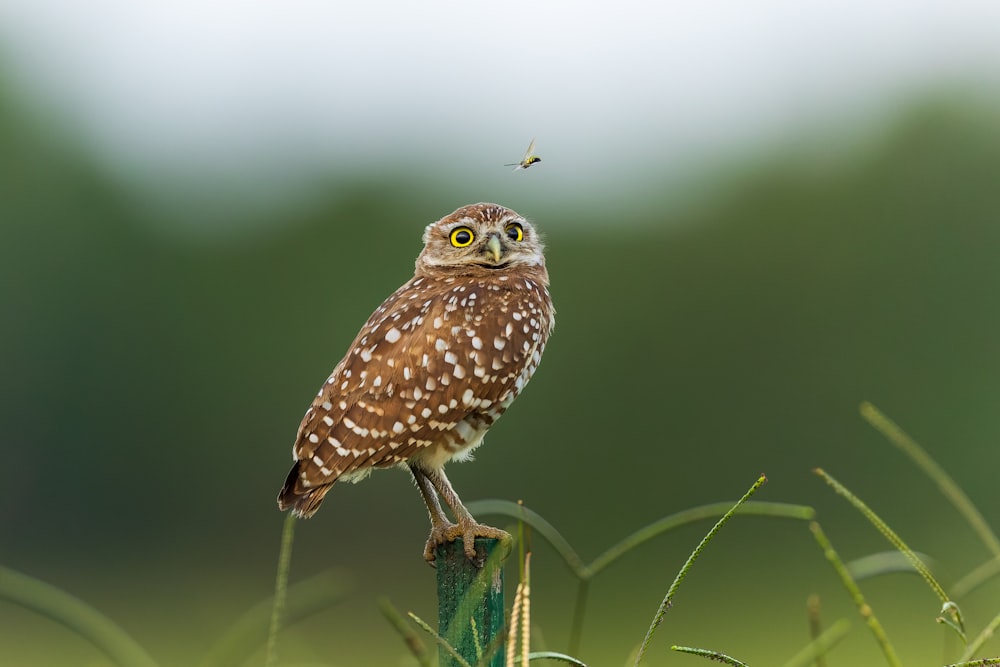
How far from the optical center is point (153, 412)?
26.7 meters

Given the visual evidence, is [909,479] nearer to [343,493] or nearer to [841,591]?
[841,591]

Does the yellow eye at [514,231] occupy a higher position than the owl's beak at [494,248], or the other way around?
the yellow eye at [514,231]

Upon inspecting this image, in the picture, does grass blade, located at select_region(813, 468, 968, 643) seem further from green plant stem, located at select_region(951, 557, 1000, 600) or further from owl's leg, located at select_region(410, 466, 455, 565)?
owl's leg, located at select_region(410, 466, 455, 565)

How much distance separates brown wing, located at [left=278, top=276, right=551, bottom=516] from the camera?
3852mm

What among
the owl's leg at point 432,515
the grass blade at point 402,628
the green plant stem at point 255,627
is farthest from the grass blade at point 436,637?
the owl's leg at point 432,515

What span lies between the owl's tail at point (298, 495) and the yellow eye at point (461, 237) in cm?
104

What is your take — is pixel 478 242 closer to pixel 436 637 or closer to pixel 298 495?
pixel 298 495

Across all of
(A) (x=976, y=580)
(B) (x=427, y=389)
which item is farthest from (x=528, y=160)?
(A) (x=976, y=580)

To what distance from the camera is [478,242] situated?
449cm

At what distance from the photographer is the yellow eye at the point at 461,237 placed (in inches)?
175

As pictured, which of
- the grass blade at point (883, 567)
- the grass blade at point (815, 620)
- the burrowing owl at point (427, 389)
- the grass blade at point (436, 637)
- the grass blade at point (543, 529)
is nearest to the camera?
the grass blade at point (815, 620)

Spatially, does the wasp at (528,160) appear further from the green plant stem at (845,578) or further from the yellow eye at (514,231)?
the green plant stem at (845,578)

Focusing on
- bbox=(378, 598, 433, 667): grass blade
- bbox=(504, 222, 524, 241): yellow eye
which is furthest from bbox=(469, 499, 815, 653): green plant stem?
bbox=(504, 222, 524, 241): yellow eye

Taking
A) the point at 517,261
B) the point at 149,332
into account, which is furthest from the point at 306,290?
the point at 517,261
